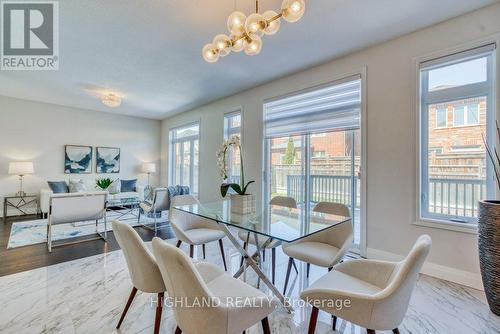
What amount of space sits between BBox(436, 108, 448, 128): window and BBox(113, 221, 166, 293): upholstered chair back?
3072 millimetres

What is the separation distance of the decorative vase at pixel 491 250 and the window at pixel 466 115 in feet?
3.04

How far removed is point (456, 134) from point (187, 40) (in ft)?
10.5

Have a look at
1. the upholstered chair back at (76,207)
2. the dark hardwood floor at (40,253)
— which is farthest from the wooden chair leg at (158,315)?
the upholstered chair back at (76,207)

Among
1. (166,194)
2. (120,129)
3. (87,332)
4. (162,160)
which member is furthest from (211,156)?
(87,332)

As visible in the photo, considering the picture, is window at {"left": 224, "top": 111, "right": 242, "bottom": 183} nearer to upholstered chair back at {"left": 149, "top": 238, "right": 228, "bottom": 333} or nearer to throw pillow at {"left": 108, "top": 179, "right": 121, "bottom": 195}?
throw pillow at {"left": 108, "top": 179, "right": 121, "bottom": 195}

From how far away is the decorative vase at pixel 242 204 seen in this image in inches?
86.5

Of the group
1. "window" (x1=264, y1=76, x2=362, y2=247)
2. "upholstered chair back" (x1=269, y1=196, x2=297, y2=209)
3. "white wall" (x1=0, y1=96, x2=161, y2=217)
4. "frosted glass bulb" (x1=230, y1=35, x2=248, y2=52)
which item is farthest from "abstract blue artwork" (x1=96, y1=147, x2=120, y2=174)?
"frosted glass bulb" (x1=230, y1=35, x2=248, y2=52)

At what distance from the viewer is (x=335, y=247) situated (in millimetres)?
2094

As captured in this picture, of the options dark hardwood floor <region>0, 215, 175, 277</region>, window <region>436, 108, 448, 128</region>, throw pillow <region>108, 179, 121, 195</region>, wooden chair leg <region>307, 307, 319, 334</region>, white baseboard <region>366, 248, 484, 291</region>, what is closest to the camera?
wooden chair leg <region>307, 307, 319, 334</region>

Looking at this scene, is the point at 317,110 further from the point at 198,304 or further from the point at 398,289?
the point at 198,304

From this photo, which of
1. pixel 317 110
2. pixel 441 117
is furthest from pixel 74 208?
pixel 441 117

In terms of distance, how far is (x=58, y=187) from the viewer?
5.39 meters

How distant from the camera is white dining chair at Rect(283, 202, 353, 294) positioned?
6.16 feet

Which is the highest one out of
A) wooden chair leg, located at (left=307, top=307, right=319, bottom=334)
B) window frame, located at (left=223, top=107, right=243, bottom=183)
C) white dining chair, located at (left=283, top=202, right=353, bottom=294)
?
window frame, located at (left=223, top=107, right=243, bottom=183)
